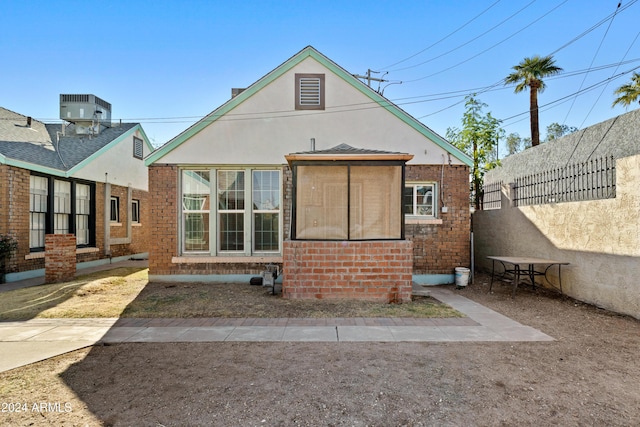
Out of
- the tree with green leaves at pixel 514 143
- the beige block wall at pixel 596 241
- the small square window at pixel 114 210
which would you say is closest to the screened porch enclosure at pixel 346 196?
the beige block wall at pixel 596 241

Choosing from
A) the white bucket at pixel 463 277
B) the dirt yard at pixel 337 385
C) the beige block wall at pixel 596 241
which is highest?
the beige block wall at pixel 596 241

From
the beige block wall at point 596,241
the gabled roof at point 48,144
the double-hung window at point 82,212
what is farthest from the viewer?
the double-hung window at point 82,212

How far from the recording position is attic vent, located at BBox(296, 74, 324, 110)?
9.57 metres

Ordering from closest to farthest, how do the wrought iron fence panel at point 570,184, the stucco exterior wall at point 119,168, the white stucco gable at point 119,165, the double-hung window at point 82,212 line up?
the wrought iron fence panel at point 570,184, the double-hung window at point 82,212, the white stucco gable at point 119,165, the stucco exterior wall at point 119,168

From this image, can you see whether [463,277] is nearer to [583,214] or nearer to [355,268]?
[583,214]

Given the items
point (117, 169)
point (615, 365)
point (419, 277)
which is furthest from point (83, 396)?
point (117, 169)

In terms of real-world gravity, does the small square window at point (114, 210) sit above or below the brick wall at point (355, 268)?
above

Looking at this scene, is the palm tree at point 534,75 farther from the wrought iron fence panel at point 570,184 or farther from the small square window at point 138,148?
the small square window at point 138,148

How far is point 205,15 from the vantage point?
1109 cm

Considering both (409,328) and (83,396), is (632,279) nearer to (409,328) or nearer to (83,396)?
(409,328)

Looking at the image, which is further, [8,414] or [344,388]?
[344,388]

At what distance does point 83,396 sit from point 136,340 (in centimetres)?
168

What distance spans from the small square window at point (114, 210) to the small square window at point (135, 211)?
3.51 ft

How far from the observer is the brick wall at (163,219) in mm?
9375
